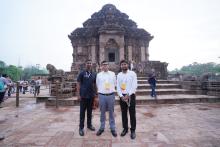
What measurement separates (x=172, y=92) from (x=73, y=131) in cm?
791

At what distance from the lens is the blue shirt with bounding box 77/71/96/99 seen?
3.97 m

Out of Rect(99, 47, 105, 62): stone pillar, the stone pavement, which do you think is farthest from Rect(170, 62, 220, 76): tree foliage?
the stone pavement

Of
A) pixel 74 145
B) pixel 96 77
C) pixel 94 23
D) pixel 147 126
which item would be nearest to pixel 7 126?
pixel 74 145

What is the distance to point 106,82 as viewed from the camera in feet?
12.4

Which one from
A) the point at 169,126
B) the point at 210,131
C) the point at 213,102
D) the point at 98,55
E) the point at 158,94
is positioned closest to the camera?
the point at 210,131

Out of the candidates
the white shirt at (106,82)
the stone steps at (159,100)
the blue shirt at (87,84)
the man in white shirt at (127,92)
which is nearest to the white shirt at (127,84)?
the man in white shirt at (127,92)

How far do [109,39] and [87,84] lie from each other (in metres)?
15.6

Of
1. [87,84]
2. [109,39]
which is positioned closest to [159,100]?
[87,84]

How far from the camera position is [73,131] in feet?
13.2

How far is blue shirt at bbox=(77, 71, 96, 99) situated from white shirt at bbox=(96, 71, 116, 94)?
241 mm

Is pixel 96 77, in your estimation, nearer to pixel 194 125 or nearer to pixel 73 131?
pixel 73 131

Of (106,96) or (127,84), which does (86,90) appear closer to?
(106,96)

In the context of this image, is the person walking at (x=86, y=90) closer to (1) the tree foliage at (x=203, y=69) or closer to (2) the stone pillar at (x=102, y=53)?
(2) the stone pillar at (x=102, y=53)

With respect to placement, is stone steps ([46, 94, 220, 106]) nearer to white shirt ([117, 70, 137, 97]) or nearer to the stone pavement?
the stone pavement
